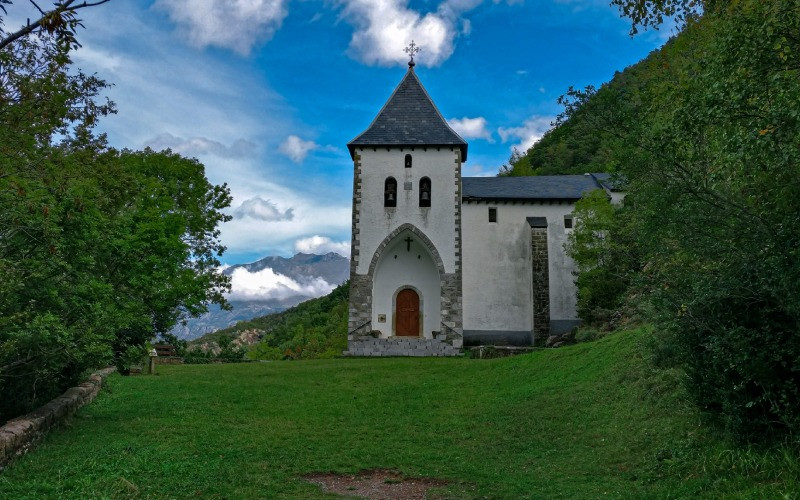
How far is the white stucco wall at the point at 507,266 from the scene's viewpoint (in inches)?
1151

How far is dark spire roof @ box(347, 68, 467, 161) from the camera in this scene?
27703mm

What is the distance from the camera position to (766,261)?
6.46 meters

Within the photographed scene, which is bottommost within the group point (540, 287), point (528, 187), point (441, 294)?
point (441, 294)

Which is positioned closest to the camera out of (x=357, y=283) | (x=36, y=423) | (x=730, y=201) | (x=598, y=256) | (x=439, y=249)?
(x=730, y=201)

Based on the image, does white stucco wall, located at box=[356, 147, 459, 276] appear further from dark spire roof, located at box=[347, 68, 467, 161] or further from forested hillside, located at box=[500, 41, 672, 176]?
forested hillside, located at box=[500, 41, 672, 176]

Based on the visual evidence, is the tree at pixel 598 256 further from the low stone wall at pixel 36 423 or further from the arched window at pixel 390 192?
the low stone wall at pixel 36 423

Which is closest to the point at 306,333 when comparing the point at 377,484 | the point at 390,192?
the point at 390,192

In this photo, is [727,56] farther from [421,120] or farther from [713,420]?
[421,120]

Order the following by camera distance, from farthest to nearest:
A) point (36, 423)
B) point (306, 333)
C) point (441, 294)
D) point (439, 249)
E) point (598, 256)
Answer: point (306, 333), point (439, 249), point (441, 294), point (598, 256), point (36, 423)

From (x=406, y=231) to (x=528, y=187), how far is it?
7.67 m

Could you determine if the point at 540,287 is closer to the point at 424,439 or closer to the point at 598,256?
the point at 598,256

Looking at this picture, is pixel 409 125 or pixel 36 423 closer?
pixel 36 423

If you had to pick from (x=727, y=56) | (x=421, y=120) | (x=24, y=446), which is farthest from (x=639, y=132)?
(x=421, y=120)

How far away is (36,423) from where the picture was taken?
9234mm
